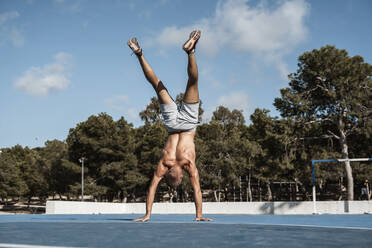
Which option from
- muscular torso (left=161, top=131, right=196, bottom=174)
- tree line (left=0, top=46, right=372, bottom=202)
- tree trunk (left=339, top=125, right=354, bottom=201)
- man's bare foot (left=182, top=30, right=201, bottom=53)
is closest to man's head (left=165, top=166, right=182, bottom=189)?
muscular torso (left=161, top=131, right=196, bottom=174)

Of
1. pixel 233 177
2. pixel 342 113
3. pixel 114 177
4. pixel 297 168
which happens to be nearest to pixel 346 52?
pixel 342 113

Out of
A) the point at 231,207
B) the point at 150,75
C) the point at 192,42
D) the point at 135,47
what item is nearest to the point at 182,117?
the point at 150,75

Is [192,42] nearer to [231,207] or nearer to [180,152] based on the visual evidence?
[180,152]

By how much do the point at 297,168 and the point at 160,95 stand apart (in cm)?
2668

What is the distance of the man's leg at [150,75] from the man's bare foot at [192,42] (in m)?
1.40

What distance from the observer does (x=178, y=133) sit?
34.3 feet

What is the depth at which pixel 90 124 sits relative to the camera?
42.9 m

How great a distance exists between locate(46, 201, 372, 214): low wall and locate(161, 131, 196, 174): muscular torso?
48.3ft

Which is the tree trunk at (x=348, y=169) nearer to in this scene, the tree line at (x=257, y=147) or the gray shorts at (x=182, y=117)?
the tree line at (x=257, y=147)

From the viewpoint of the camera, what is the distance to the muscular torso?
A: 10.1m

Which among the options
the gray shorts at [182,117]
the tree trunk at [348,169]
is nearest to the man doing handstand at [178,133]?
the gray shorts at [182,117]

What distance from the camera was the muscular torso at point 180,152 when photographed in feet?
33.1

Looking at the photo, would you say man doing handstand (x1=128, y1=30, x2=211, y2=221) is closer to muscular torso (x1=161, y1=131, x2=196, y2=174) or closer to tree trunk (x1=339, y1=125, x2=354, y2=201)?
muscular torso (x1=161, y1=131, x2=196, y2=174)

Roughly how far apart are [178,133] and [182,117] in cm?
46
